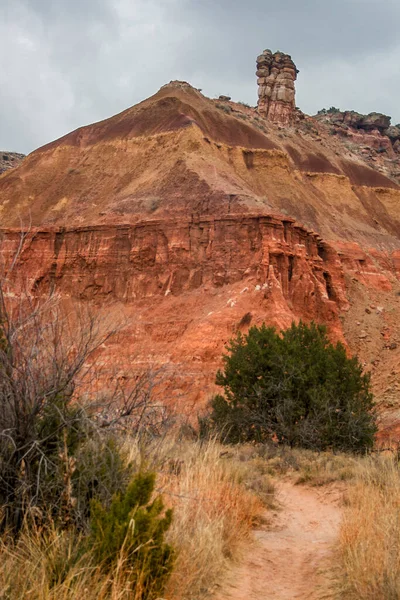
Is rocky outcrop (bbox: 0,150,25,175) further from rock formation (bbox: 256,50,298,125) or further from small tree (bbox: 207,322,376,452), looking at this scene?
small tree (bbox: 207,322,376,452)

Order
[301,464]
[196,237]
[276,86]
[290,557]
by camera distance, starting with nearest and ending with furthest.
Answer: [290,557] < [301,464] < [196,237] < [276,86]

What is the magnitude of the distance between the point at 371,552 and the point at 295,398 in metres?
12.6

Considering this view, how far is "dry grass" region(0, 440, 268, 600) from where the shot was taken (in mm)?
3684

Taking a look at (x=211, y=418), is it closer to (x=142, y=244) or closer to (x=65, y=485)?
(x=65, y=485)

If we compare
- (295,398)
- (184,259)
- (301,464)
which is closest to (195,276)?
(184,259)

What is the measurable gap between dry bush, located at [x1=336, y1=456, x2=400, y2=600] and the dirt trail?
1.08 feet

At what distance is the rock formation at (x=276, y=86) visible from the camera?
85250mm

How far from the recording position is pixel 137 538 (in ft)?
12.8

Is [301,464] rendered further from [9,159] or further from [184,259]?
[9,159]

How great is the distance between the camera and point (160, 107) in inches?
2117

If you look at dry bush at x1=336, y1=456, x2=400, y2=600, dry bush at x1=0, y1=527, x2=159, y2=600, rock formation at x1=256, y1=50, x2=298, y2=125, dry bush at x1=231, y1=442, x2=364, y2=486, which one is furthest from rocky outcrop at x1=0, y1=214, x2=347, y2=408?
rock formation at x1=256, y1=50, x2=298, y2=125

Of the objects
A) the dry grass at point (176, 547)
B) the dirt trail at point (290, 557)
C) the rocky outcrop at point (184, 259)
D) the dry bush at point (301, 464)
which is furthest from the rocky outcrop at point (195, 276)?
the dry grass at point (176, 547)

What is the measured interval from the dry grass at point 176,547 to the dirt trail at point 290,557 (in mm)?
209

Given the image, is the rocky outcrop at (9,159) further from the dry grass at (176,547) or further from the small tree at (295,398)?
the dry grass at (176,547)
